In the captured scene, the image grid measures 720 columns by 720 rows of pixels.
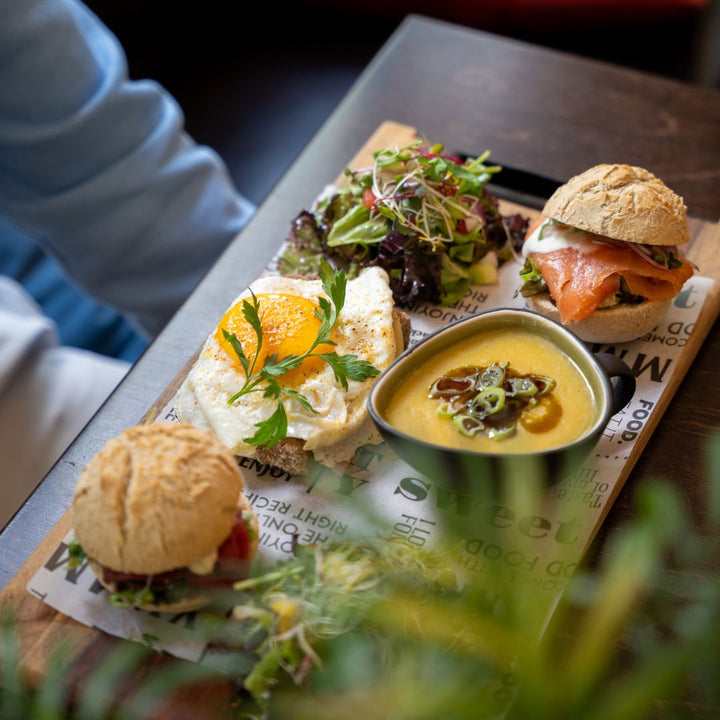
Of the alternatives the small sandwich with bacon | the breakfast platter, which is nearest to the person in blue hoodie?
the breakfast platter

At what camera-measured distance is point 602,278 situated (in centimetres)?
223

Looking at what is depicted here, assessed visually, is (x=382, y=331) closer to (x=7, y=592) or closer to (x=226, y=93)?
(x=7, y=592)

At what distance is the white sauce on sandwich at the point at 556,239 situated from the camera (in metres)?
2.32

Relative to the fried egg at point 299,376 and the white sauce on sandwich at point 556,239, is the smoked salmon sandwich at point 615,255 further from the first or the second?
the fried egg at point 299,376

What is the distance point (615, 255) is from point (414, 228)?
1.95 ft

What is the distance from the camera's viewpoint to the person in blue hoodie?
9.38 feet

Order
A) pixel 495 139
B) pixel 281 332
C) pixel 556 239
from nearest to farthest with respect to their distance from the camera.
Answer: pixel 281 332 < pixel 556 239 < pixel 495 139

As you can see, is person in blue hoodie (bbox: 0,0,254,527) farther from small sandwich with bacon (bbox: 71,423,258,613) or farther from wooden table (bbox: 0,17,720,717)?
small sandwich with bacon (bbox: 71,423,258,613)

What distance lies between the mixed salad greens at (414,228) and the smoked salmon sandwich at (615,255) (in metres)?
0.30

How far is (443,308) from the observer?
8.42 ft

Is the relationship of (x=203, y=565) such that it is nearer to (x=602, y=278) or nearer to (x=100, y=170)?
(x=602, y=278)

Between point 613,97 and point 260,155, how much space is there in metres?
2.50

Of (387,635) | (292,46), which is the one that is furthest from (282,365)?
(292,46)

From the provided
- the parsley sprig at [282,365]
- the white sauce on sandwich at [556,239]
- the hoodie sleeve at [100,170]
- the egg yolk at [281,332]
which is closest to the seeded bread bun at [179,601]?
the parsley sprig at [282,365]
